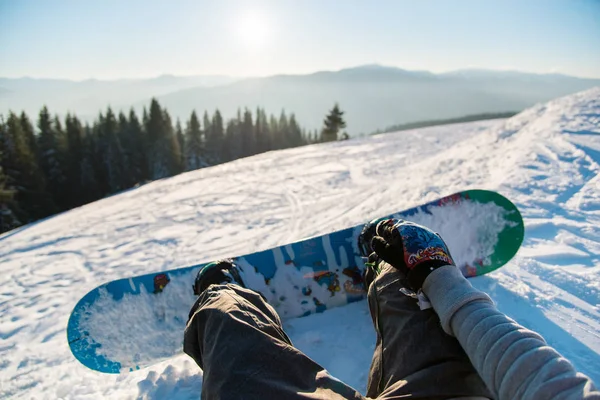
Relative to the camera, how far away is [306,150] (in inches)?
625

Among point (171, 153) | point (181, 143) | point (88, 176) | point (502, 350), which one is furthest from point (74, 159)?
point (502, 350)

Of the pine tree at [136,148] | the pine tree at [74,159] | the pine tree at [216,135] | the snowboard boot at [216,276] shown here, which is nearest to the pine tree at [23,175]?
the pine tree at [74,159]

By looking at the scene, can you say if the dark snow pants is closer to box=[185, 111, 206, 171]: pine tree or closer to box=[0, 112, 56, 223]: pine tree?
box=[0, 112, 56, 223]: pine tree

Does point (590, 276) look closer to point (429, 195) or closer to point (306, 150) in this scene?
point (429, 195)

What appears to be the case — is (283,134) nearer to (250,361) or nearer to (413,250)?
(413,250)

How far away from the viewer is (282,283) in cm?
338

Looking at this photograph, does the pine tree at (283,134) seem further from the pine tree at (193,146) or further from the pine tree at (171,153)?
the pine tree at (171,153)

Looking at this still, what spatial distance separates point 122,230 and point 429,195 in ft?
22.1

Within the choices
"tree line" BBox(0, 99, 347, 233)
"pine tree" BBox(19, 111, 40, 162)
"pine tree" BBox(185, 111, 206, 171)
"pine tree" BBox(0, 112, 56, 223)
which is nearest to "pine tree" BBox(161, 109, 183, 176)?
"tree line" BBox(0, 99, 347, 233)

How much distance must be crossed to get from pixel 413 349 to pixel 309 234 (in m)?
4.60

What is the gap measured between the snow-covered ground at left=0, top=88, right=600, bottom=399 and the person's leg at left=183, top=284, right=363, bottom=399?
100cm

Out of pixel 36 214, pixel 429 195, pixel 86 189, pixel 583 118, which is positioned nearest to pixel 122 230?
pixel 429 195

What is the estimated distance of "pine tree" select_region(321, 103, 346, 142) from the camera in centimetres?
3718

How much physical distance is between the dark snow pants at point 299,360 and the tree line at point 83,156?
27.4 m
